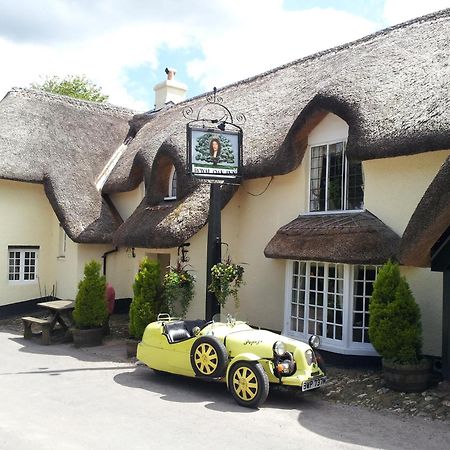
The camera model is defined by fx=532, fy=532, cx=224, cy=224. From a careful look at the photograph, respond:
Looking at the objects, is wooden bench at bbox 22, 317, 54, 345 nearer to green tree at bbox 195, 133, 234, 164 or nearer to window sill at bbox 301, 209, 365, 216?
green tree at bbox 195, 133, 234, 164

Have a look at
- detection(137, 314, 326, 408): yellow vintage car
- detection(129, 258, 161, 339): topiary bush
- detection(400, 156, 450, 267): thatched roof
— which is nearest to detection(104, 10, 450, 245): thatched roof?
detection(129, 258, 161, 339): topiary bush

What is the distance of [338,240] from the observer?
9.52 meters

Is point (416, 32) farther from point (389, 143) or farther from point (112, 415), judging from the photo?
point (112, 415)

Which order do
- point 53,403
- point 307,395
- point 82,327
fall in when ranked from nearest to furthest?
point 53,403 < point 307,395 < point 82,327

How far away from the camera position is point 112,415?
716 cm

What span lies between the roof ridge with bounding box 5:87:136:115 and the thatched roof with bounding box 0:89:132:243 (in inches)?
1.3

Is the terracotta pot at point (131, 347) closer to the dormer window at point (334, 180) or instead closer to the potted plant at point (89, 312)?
the potted plant at point (89, 312)

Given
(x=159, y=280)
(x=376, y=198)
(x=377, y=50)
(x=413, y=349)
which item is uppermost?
→ (x=377, y=50)

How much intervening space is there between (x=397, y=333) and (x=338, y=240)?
6.68 feet

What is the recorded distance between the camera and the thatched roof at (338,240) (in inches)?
361

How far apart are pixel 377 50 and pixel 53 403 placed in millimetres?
9742

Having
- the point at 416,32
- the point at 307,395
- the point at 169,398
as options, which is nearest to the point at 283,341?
the point at 307,395

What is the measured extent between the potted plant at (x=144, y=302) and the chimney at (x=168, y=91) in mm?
12729

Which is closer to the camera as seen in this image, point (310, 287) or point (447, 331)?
point (447, 331)
